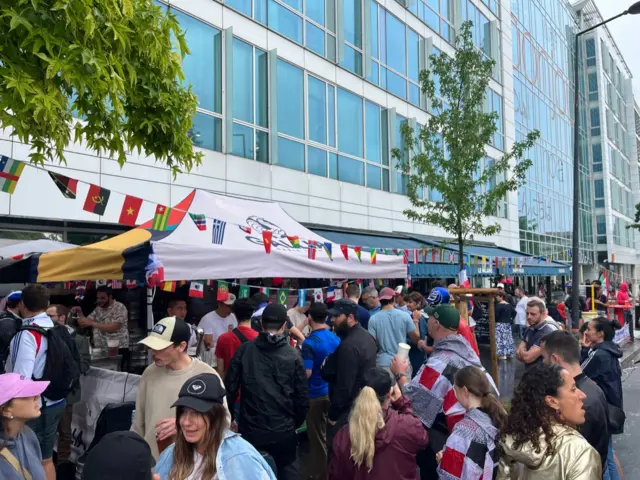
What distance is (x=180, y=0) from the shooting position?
37.4ft

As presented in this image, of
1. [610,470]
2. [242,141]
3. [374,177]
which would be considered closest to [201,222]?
[610,470]

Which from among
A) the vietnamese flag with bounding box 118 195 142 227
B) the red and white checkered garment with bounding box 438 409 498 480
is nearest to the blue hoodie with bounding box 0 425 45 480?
the red and white checkered garment with bounding box 438 409 498 480

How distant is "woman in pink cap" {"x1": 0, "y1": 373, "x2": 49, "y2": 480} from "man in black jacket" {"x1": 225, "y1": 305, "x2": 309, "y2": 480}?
1.41m

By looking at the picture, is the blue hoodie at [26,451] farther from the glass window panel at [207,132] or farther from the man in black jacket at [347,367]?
the glass window panel at [207,132]

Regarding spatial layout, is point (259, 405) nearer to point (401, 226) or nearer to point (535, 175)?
point (401, 226)

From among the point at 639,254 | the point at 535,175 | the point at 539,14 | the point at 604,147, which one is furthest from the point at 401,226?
the point at 639,254

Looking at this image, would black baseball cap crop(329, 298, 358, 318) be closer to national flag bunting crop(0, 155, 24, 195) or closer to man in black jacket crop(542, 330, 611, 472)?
man in black jacket crop(542, 330, 611, 472)

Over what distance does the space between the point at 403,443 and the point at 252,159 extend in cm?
1070

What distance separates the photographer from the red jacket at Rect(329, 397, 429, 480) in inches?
122

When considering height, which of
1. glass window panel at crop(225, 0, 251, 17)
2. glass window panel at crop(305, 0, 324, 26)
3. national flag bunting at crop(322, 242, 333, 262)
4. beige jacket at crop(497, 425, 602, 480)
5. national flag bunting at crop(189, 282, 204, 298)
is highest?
glass window panel at crop(305, 0, 324, 26)

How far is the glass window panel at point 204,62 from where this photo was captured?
38.2ft

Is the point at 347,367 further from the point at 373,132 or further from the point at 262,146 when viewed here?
the point at 373,132

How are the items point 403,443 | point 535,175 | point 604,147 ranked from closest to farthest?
1. point 403,443
2. point 535,175
3. point 604,147

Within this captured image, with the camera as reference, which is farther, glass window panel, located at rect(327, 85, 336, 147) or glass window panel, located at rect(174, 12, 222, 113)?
glass window panel, located at rect(327, 85, 336, 147)
